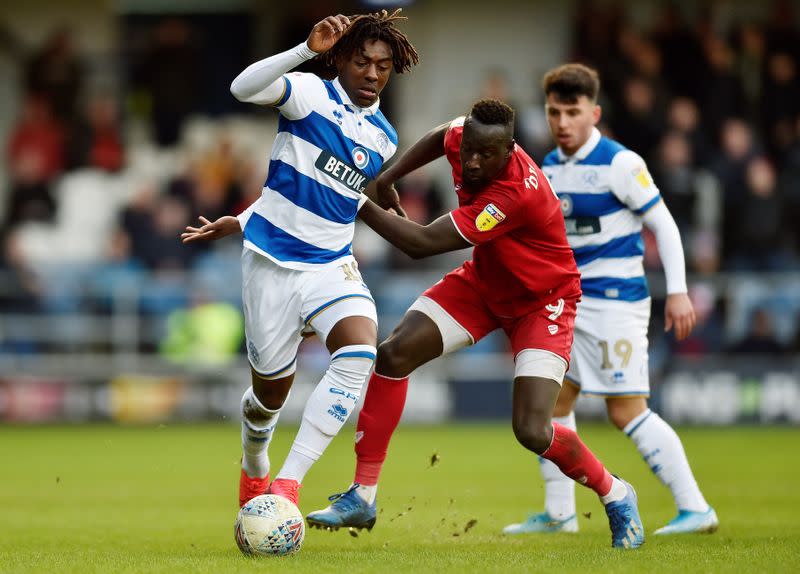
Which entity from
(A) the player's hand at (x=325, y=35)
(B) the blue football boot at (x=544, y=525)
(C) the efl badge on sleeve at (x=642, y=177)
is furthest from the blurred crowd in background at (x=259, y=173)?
(A) the player's hand at (x=325, y=35)

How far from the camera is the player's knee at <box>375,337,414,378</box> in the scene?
24.1 ft

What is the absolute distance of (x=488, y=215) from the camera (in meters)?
6.87

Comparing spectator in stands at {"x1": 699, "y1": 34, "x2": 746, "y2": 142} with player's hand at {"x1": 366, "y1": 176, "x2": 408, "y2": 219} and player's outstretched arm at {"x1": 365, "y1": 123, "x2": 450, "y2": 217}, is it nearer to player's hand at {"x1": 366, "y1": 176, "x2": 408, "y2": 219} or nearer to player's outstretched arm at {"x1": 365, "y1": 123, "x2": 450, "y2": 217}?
player's outstretched arm at {"x1": 365, "y1": 123, "x2": 450, "y2": 217}

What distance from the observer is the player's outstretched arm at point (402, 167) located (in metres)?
7.58

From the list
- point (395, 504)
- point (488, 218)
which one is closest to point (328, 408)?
point (488, 218)

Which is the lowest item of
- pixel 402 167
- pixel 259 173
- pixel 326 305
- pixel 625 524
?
pixel 625 524

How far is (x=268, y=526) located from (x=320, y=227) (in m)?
1.59

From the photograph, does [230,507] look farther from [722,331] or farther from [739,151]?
[739,151]

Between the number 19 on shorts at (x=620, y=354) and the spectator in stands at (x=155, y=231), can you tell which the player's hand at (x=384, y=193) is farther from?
the spectator in stands at (x=155, y=231)

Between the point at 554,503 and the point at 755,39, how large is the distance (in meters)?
11.6

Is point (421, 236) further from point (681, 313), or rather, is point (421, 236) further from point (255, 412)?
point (681, 313)

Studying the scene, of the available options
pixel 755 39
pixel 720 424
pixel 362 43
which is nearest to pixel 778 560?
pixel 362 43

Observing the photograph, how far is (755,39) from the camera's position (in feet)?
59.6

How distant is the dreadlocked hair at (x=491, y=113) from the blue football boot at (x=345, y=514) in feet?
6.62
